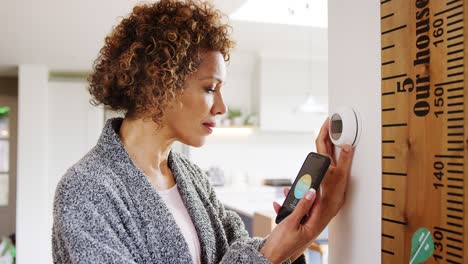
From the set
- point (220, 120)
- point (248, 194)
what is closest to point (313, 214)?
point (248, 194)

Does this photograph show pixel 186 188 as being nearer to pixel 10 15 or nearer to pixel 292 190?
pixel 292 190

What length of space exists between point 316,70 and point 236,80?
3.03ft

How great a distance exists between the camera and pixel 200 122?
1.02 meters

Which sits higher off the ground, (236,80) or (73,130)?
(236,80)

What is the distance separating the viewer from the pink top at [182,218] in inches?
40.9

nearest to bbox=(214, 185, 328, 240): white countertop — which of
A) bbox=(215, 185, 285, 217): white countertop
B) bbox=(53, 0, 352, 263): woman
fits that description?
bbox=(215, 185, 285, 217): white countertop

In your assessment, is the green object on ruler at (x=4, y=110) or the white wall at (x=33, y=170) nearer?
the white wall at (x=33, y=170)

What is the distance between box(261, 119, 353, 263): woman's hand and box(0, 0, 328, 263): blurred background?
2960 mm

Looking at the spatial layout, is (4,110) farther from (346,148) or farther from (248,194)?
(346,148)

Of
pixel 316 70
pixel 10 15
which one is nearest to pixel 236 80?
pixel 316 70

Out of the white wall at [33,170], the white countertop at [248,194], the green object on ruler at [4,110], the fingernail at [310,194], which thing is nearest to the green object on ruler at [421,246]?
the fingernail at [310,194]

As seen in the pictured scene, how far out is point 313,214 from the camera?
912mm

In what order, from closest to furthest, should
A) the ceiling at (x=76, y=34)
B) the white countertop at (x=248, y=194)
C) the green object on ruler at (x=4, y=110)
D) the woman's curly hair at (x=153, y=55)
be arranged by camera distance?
the woman's curly hair at (x=153, y=55) → the ceiling at (x=76, y=34) → the white countertop at (x=248, y=194) → the green object on ruler at (x=4, y=110)

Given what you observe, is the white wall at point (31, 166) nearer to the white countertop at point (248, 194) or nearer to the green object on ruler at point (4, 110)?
the green object on ruler at point (4, 110)
